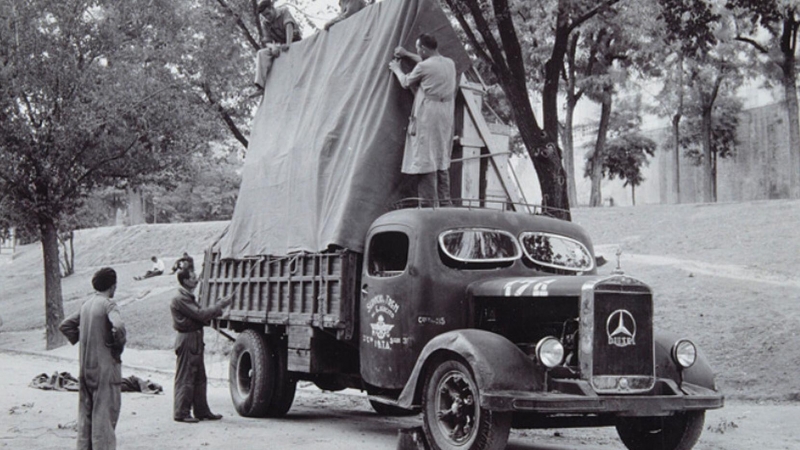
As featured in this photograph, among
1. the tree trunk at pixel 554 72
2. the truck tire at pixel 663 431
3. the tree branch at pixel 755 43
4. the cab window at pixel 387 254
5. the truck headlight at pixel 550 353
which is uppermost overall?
the tree branch at pixel 755 43

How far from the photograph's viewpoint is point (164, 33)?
20.8 m

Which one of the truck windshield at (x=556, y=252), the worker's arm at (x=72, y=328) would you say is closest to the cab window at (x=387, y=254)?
the truck windshield at (x=556, y=252)

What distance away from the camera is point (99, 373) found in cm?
714

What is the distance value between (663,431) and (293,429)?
3.92m

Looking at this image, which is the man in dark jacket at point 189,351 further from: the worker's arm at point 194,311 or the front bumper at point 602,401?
the front bumper at point 602,401

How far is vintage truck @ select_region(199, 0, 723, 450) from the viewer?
23.2 ft

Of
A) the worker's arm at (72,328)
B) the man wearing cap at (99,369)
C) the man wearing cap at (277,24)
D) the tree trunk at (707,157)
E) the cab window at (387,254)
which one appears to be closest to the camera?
the man wearing cap at (99,369)

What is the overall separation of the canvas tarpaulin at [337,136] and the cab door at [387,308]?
0.37 m

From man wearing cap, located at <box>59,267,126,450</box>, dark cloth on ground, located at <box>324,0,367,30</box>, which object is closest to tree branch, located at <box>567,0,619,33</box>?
dark cloth on ground, located at <box>324,0,367,30</box>

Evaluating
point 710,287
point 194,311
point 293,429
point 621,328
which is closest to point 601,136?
point 710,287

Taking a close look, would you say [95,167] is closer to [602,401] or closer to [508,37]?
[508,37]

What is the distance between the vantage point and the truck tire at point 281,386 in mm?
10586

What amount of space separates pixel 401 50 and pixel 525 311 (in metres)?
3.41

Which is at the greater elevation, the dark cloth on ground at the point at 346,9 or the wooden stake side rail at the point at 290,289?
the dark cloth on ground at the point at 346,9
